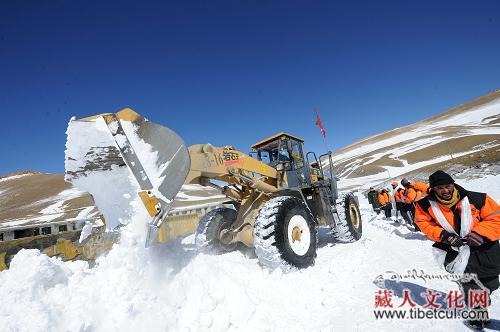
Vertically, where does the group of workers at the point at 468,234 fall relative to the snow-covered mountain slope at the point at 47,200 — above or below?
below

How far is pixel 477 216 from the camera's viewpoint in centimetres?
293

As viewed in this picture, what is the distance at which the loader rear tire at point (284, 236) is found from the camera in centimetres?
482

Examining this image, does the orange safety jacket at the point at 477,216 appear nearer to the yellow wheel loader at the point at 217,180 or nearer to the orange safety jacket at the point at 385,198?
the yellow wheel loader at the point at 217,180

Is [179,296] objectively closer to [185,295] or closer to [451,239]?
[185,295]

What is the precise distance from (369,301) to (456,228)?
1.48m

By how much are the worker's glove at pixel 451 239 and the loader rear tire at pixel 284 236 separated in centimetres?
240

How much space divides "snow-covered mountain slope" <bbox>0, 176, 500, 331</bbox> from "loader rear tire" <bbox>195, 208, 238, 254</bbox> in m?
1.42

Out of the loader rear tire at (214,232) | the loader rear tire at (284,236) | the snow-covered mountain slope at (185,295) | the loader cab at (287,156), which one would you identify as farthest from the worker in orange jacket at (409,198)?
the loader rear tire at (214,232)

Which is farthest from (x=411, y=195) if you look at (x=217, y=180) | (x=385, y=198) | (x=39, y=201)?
(x=39, y=201)

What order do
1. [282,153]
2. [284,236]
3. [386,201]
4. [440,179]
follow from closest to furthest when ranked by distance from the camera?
[440,179] < [284,236] < [282,153] < [386,201]

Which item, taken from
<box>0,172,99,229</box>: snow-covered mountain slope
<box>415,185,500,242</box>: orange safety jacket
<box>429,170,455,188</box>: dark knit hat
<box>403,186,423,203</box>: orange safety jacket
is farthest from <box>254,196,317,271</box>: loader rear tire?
<box>0,172,99,229</box>: snow-covered mountain slope

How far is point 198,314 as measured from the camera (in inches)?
136

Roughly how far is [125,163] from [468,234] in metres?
3.80

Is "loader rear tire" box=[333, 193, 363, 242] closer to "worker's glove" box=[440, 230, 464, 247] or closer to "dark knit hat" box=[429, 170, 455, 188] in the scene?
"worker's glove" box=[440, 230, 464, 247]
